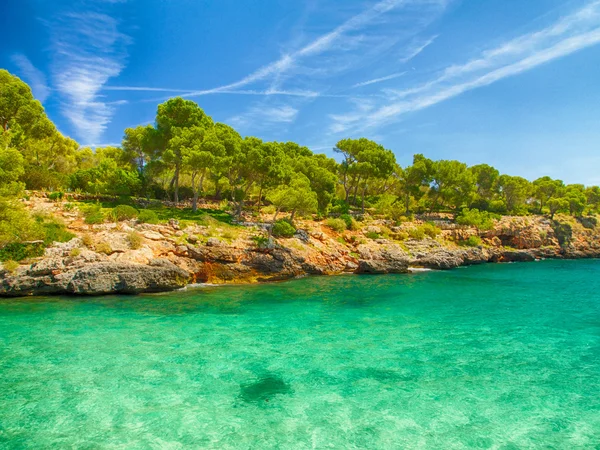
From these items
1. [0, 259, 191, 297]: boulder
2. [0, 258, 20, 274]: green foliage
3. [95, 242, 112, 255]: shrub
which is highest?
[95, 242, 112, 255]: shrub

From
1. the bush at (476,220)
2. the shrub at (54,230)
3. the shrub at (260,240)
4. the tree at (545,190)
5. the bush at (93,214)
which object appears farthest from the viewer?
the tree at (545,190)

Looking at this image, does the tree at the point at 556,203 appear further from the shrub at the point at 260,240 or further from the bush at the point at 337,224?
the shrub at the point at 260,240

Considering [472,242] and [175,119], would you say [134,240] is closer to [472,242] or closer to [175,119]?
[175,119]

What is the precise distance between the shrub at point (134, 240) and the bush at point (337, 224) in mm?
23008

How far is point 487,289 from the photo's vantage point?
28.4 meters

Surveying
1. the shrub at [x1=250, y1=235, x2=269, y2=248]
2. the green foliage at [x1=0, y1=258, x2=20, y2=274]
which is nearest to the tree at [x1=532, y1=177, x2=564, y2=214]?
the shrub at [x1=250, y1=235, x2=269, y2=248]

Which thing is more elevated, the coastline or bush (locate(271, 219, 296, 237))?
bush (locate(271, 219, 296, 237))

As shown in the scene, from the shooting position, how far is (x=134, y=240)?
26969mm

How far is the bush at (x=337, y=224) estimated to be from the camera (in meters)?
41.5

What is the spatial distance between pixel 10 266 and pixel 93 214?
32.1 ft

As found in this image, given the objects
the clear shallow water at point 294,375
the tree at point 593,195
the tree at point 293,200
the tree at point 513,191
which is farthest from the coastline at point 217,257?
the tree at point 593,195

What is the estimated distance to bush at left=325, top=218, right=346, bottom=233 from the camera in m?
41.5

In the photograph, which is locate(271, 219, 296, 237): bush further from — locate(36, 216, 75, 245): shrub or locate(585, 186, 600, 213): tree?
locate(585, 186, 600, 213): tree

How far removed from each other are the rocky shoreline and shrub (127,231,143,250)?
1.09ft
